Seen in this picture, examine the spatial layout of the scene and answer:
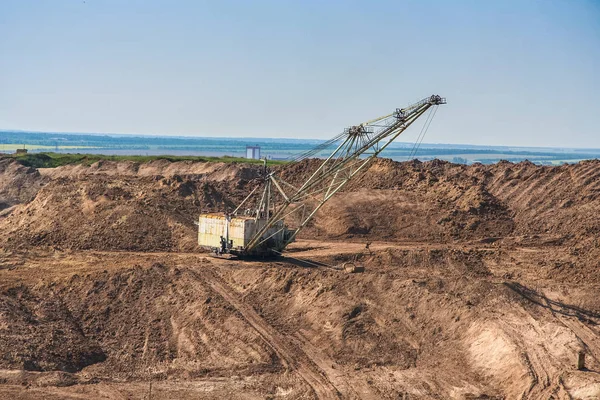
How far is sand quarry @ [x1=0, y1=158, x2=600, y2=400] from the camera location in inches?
1330

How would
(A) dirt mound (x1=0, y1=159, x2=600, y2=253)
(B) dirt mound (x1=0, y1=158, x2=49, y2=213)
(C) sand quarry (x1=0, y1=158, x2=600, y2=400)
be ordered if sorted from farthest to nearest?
(B) dirt mound (x1=0, y1=158, x2=49, y2=213)
(A) dirt mound (x1=0, y1=159, x2=600, y2=253)
(C) sand quarry (x1=0, y1=158, x2=600, y2=400)

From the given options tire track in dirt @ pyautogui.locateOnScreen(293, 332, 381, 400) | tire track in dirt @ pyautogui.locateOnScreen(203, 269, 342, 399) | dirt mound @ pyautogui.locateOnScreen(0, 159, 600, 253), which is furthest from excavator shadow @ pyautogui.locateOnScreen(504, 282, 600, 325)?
tire track in dirt @ pyautogui.locateOnScreen(203, 269, 342, 399)

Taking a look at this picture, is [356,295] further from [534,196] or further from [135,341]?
[534,196]

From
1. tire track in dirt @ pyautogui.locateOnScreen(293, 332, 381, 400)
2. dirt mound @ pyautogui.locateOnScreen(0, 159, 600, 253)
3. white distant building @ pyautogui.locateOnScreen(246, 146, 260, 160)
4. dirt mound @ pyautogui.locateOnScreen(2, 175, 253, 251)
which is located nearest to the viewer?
tire track in dirt @ pyautogui.locateOnScreen(293, 332, 381, 400)

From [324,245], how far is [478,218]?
43.9 feet

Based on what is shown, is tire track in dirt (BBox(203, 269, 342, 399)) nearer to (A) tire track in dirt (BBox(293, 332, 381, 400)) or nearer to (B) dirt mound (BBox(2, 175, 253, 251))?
(A) tire track in dirt (BBox(293, 332, 381, 400))

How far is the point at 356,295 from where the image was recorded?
41.8 meters

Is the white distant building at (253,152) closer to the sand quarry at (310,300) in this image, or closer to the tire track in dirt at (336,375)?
the sand quarry at (310,300)

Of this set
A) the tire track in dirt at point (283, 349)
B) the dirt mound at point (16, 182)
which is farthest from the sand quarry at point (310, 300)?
the dirt mound at point (16, 182)

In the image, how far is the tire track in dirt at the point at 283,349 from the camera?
1315 inches

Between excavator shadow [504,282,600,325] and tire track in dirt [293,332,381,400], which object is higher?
excavator shadow [504,282,600,325]

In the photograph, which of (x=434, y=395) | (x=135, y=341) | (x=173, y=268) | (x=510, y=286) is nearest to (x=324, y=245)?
(x=173, y=268)

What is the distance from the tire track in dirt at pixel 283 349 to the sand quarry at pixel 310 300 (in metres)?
0.10

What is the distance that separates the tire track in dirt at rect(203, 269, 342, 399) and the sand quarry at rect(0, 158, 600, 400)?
0.33 ft
